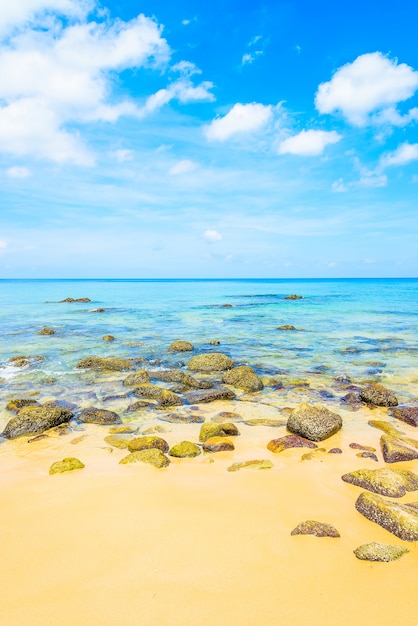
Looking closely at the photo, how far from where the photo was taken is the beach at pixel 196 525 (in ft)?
10.9

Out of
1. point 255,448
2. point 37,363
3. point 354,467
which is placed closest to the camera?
point 354,467

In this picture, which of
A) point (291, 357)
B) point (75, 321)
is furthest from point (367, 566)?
point (75, 321)

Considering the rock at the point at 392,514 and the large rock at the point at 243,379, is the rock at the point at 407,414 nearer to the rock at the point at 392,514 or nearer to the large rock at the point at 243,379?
the large rock at the point at 243,379

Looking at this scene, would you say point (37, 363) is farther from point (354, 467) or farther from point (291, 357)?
point (354, 467)

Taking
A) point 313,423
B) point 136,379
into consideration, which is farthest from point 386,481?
point 136,379

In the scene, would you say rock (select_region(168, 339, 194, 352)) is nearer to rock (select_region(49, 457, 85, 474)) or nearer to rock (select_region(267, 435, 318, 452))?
rock (select_region(267, 435, 318, 452))

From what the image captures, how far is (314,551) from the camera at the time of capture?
4.02m

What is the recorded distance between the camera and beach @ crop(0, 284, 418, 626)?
3.32 m

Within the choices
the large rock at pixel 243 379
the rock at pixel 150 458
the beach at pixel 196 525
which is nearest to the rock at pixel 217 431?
the beach at pixel 196 525

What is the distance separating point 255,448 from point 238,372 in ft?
15.2

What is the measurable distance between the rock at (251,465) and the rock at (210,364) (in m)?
7.09

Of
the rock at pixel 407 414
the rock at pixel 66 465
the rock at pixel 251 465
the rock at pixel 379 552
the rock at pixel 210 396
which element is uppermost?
the rock at pixel 379 552

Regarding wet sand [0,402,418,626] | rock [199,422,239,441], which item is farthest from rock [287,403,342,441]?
rock [199,422,239,441]

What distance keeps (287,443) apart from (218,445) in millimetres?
1456
